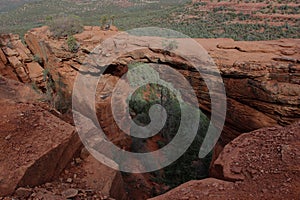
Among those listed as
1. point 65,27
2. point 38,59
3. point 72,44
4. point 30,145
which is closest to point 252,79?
point 30,145

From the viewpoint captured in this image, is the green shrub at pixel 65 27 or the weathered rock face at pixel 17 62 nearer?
the green shrub at pixel 65 27

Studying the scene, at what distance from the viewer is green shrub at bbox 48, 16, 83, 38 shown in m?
12.0

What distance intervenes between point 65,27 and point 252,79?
8.33 metres

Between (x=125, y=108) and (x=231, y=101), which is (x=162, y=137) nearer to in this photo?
(x=125, y=108)

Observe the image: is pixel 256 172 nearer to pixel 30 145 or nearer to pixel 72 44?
pixel 30 145

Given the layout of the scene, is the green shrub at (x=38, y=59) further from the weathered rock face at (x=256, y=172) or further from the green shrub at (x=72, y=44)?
the weathered rock face at (x=256, y=172)

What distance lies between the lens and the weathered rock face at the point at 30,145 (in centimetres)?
472

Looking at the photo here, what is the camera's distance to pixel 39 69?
545 inches

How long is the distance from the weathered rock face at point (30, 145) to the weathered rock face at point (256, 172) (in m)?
2.25

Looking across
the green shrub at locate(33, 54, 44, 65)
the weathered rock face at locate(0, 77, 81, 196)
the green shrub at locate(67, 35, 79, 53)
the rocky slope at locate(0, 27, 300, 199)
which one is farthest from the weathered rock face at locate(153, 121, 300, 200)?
the green shrub at locate(33, 54, 44, 65)

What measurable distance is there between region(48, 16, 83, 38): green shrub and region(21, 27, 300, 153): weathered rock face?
3844 mm

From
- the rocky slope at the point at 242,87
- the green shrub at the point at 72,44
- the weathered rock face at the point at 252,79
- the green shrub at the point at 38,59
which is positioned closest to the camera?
the rocky slope at the point at 242,87

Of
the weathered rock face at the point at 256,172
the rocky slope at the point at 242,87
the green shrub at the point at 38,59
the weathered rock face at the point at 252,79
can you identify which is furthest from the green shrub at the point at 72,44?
the weathered rock face at the point at 256,172

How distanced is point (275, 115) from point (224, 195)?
3850 millimetres
